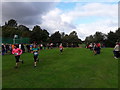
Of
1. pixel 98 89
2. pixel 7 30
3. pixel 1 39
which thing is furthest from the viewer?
pixel 7 30

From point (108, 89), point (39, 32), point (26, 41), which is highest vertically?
point (39, 32)

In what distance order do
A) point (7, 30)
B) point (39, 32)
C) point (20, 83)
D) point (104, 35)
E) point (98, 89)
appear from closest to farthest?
point (98, 89), point (20, 83), point (7, 30), point (39, 32), point (104, 35)

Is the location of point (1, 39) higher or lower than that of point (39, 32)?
lower

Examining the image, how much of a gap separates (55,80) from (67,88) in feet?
5.43

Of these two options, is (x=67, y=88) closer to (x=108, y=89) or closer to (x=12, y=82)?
(x=108, y=89)

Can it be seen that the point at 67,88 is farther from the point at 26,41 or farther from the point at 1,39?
the point at 26,41

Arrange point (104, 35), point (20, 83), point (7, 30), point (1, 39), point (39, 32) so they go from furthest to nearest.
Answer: point (104, 35) < point (39, 32) < point (7, 30) < point (1, 39) < point (20, 83)

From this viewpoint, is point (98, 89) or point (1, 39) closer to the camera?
point (98, 89)

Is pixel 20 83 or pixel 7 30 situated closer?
pixel 20 83

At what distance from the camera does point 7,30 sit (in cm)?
7675

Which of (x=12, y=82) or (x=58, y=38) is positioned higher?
(x=58, y=38)

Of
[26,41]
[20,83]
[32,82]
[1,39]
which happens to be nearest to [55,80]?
[32,82]

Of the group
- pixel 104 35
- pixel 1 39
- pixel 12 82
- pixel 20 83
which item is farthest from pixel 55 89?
pixel 104 35

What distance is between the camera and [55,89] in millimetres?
8273
